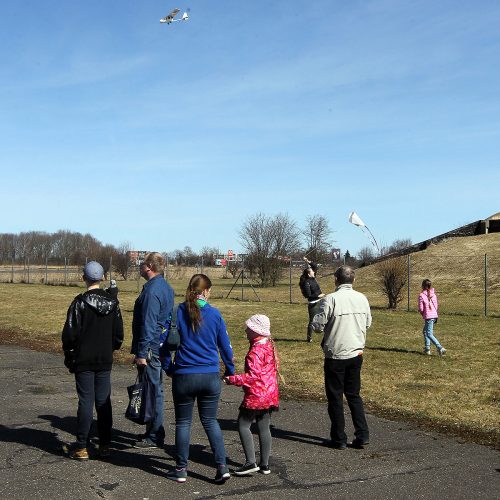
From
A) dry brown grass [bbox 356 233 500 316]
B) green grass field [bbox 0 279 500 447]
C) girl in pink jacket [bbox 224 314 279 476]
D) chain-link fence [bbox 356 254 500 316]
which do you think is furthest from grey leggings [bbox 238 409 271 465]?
dry brown grass [bbox 356 233 500 316]

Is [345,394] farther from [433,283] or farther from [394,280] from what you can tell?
[433,283]

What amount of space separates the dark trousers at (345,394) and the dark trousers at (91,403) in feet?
7.04

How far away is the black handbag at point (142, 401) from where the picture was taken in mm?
5988

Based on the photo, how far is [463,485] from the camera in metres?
5.41

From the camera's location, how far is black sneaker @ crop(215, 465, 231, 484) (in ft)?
17.6

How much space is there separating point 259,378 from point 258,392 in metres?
0.12

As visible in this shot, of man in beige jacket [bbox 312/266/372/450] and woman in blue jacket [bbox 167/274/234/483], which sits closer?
woman in blue jacket [bbox 167/274/234/483]

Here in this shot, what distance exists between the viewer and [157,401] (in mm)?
6277

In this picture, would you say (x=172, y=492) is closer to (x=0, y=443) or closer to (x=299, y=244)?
(x=0, y=443)

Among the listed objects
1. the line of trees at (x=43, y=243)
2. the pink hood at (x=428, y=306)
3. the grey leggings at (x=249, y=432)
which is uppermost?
the line of trees at (x=43, y=243)

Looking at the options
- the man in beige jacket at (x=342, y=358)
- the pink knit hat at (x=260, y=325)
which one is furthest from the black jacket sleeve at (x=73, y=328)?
the man in beige jacket at (x=342, y=358)

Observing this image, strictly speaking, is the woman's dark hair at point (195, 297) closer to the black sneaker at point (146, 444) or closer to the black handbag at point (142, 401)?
the black handbag at point (142, 401)

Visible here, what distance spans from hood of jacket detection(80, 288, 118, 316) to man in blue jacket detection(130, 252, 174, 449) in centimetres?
27

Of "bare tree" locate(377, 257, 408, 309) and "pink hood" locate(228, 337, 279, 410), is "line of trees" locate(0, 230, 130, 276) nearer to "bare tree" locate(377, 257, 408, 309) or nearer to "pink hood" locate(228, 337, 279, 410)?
"bare tree" locate(377, 257, 408, 309)
